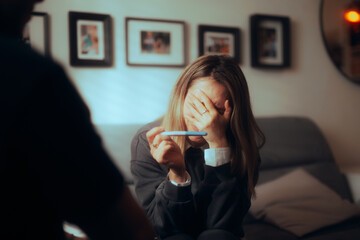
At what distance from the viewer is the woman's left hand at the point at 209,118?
1.61 ft

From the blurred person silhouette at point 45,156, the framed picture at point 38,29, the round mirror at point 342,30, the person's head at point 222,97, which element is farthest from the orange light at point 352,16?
the blurred person silhouette at point 45,156

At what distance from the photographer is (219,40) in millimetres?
872

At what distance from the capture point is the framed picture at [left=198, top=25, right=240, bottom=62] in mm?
833

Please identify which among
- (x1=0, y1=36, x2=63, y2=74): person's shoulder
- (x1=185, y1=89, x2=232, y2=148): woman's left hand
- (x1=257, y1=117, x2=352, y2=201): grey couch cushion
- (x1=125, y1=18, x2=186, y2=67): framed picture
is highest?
(x1=125, y1=18, x2=186, y2=67): framed picture

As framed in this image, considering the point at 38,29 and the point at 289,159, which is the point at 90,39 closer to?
the point at 38,29

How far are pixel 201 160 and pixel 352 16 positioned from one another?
4.28ft

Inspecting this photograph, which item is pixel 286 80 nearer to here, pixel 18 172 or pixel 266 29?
pixel 266 29

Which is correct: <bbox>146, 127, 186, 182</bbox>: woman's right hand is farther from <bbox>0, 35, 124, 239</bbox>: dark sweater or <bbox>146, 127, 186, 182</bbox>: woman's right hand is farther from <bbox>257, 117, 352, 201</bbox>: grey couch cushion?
<bbox>257, 117, 352, 201</bbox>: grey couch cushion

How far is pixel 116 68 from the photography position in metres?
0.71

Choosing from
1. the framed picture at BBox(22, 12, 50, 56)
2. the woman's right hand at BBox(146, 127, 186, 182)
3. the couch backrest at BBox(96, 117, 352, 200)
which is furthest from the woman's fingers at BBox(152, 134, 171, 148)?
the couch backrest at BBox(96, 117, 352, 200)

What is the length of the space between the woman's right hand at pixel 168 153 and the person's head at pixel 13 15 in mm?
207

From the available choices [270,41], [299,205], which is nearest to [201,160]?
[299,205]

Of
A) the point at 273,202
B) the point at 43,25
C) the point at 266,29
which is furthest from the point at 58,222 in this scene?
the point at 266,29

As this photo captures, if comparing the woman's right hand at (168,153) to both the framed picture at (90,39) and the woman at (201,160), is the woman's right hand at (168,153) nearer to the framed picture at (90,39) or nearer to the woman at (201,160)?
the woman at (201,160)
